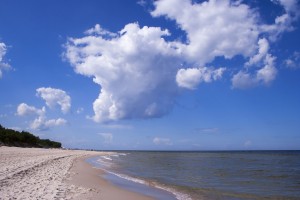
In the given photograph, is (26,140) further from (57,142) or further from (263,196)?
(263,196)

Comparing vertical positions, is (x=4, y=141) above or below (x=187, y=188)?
above

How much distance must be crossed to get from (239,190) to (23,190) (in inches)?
537

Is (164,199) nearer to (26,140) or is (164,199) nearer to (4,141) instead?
(4,141)

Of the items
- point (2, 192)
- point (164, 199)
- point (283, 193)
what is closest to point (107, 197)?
point (164, 199)

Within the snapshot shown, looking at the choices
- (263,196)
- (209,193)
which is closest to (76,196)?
(209,193)

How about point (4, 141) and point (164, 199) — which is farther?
point (4, 141)

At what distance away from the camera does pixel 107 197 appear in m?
14.3

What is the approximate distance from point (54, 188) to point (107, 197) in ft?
7.71

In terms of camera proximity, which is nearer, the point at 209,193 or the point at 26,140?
the point at 209,193

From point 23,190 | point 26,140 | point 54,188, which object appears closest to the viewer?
point 23,190

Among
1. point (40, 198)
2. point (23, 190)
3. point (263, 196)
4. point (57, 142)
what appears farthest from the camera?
point (57, 142)

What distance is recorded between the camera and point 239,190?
2053 cm

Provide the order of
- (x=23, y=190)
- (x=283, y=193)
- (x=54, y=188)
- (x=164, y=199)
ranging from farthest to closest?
(x=283, y=193), (x=164, y=199), (x=54, y=188), (x=23, y=190)

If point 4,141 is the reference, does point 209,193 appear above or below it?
below
